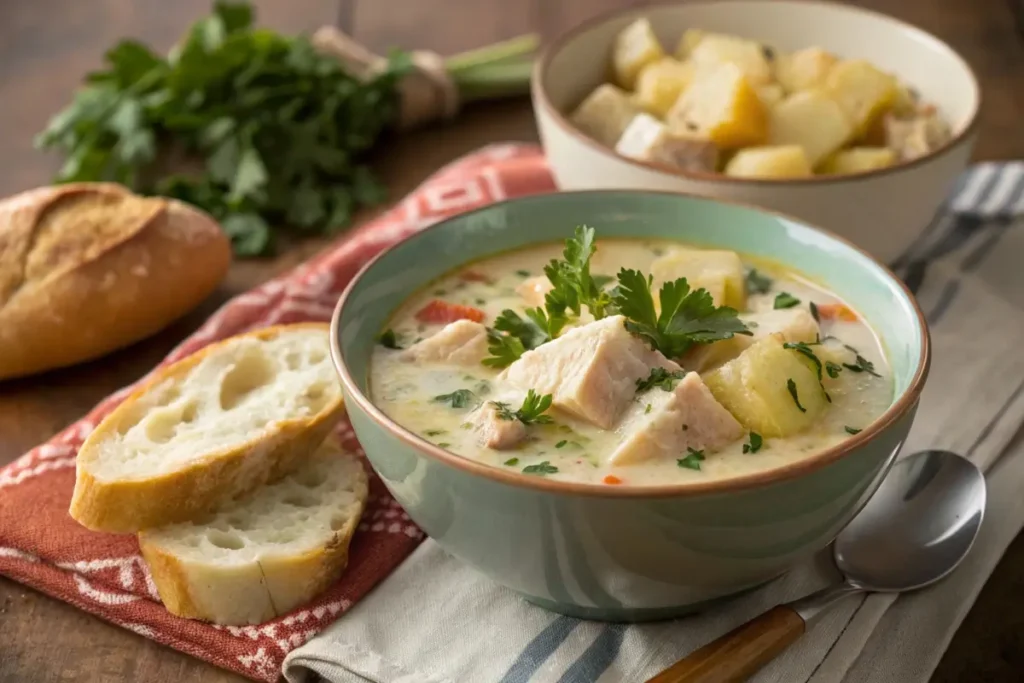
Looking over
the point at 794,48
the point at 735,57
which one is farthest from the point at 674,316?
the point at 794,48

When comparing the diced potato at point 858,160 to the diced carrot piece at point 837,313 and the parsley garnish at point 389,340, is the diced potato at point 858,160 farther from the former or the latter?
the parsley garnish at point 389,340

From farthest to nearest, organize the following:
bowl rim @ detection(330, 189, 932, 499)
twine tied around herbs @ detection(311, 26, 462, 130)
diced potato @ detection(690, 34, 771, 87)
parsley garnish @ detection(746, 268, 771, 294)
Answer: twine tied around herbs @ detection(311, 26, 462, 130)
diced potato @ detection(690, 34, 771, 87)
parsley garnish @ detection(746, 268, 771, 294)
bowl rim @ detection(330, 189, 932, 499)

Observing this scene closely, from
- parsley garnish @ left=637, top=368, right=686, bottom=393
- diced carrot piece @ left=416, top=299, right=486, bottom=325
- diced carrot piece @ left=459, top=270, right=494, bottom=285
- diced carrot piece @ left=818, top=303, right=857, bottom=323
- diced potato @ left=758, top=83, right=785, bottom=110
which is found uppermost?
parsley garnish @ left=637, top=368, right=686, bottom=393

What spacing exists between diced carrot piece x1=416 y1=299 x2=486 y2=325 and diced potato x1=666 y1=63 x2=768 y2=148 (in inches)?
33.0

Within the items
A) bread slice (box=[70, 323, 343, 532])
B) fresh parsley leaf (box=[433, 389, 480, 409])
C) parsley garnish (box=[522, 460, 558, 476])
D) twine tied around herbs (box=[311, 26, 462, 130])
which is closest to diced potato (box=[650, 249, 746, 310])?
fresh parsley leaf (box=[433, 389, 480, 409])

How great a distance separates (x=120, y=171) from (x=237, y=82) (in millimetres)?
460

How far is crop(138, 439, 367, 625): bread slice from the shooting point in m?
Answer: 2.19

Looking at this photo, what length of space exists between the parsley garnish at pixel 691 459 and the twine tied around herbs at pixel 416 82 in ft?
7.56

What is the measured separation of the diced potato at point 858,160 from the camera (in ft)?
9.77

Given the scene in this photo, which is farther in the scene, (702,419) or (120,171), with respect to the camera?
(120,171)

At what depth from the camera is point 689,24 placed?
143 inches

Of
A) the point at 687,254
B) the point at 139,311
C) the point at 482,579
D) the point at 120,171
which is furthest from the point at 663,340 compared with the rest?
the point at 120,171

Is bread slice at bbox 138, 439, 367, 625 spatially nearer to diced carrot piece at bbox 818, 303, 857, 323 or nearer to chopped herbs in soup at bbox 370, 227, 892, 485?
chopped herbs in soup at bbox 370, 227, 892, 485

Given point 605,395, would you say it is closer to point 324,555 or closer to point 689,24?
point 324,555
